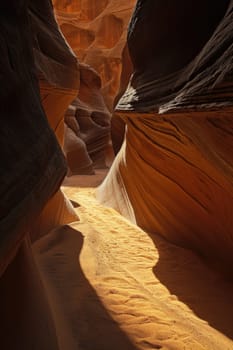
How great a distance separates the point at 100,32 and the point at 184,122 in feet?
50.0

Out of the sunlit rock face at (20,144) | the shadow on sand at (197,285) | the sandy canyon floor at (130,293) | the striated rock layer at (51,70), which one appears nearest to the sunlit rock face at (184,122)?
the shadow on sand at (197,285)

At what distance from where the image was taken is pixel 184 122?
273cm

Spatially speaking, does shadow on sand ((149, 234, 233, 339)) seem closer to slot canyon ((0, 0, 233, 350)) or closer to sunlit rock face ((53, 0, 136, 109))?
slot canyon ((0, 0, 233, 350))

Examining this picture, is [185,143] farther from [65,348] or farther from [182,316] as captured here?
[65,348]

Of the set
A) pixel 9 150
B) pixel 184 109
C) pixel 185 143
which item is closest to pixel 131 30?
pixel 185 143

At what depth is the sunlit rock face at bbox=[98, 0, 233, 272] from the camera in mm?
2334

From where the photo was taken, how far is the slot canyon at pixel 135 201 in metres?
1.74

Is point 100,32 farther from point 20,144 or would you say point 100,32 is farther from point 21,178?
point 21,178

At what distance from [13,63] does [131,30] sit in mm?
2977

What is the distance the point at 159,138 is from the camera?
391 centimetres

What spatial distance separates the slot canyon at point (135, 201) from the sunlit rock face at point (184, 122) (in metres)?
0.02

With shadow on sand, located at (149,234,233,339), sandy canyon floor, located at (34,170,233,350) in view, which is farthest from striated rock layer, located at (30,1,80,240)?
shadow on sand, located at (149,234,233,339)

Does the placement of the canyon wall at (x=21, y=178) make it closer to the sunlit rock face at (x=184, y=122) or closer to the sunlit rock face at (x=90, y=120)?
the sunlit rock face at (x=184, y=122)

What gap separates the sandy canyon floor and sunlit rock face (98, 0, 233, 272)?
41 centimetres
